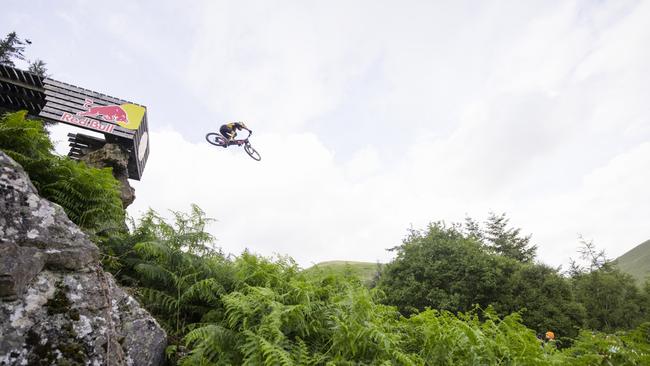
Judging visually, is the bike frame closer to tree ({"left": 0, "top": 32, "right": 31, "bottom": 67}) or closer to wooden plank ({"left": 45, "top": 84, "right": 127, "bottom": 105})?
wooden plank ({"left": 45, "top": 84, "right": 127, "bottom": 105})

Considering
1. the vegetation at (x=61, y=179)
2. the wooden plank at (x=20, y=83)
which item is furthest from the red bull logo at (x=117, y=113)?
the vegetation at (x=61, y=179)

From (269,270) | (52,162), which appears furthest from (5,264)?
(269,270)

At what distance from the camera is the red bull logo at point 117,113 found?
466 inches

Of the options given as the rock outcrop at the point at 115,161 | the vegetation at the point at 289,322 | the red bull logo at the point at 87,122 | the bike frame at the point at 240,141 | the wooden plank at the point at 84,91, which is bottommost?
the vegetation at the point at 289,322

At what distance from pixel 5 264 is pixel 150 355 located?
1711 mm

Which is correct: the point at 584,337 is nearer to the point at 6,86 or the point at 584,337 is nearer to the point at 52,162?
the point at 52,162

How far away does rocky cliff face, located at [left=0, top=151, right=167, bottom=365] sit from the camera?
301cm

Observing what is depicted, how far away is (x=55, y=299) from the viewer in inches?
132

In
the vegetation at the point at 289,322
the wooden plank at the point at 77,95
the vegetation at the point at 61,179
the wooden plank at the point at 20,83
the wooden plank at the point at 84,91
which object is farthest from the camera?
the wooden plank at the point at 84,91

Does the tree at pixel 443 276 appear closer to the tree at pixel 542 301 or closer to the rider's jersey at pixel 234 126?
the tree at pixel 542 301

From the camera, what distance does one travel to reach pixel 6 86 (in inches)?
424

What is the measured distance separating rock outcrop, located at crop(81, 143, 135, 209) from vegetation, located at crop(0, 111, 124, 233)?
241 inches

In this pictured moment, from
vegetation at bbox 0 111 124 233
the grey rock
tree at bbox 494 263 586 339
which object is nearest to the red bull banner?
vegetation at bbox 0 111 124 233

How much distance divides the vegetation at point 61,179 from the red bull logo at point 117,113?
24.2 feet
